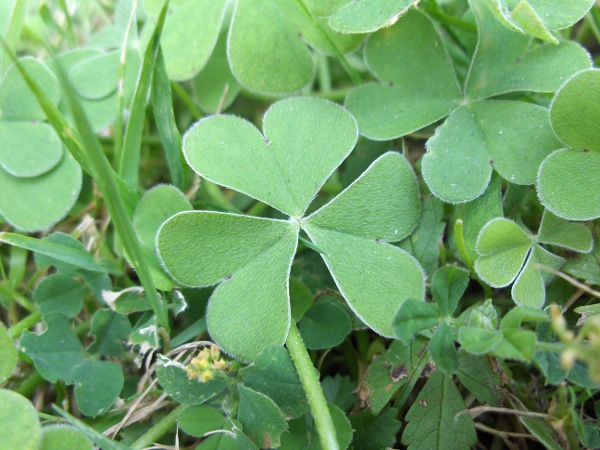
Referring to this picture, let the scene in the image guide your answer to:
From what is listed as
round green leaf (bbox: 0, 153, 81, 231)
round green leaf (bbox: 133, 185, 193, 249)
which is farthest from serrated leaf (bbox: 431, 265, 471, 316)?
round green leaf (bbox: 0, 153, 81, 231)

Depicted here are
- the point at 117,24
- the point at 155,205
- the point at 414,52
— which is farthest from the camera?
the point at 117,24

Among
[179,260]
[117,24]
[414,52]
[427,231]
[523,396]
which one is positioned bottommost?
[523,396]

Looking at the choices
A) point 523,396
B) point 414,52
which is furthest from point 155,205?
point 523,396

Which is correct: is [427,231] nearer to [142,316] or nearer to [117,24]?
[142,316]

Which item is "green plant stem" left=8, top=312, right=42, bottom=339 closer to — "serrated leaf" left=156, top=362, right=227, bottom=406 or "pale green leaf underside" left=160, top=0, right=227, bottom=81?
"serrated leaf" left=156, top=362, right=227, bottom=406

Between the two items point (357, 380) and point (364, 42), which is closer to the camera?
point (357, 380)

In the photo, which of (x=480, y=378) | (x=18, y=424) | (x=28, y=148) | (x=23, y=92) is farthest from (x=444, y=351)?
(x=23, y=92)

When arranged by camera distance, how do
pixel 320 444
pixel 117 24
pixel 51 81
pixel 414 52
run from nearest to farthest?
pixel 320 444 < pixel 414 52 < pixel 51 81 < pixel 117 24
